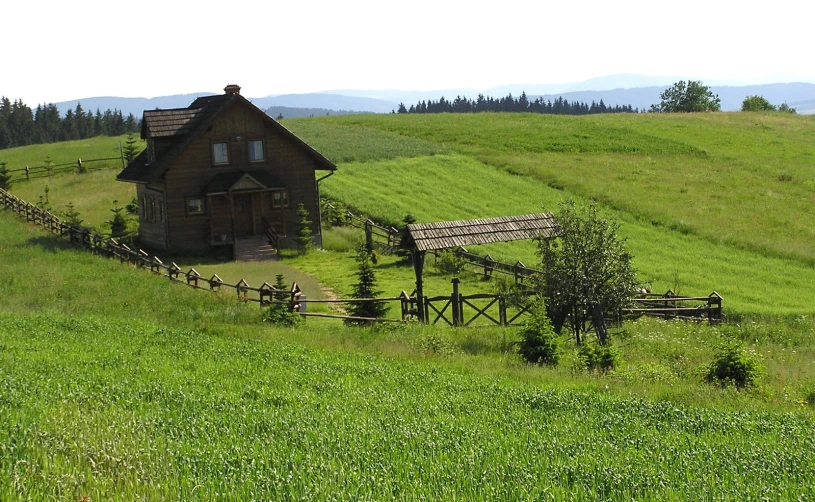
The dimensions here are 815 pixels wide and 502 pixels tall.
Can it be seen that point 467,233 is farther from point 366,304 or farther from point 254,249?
point 254,249

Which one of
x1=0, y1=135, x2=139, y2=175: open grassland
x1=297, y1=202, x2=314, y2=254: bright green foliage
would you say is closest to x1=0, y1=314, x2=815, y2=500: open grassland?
x1=297, y1=202, x2=314, y2=254: bright green foliage

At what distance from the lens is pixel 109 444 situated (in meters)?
10.1

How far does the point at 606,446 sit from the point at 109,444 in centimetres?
649

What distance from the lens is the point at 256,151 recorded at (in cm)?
4319

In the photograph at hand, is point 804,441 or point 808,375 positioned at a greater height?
point 804,441

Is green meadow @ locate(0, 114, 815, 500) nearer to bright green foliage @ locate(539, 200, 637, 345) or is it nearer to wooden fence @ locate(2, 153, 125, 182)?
bright green foliage @ locate(539, 200, 637, 345)

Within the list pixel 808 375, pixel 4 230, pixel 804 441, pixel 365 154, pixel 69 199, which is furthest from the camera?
pixel 365 154

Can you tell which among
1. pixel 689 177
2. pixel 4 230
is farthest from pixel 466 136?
pixel 4 230

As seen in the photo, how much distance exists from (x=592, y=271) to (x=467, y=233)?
495cm

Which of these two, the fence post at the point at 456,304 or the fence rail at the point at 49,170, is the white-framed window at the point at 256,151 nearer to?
the fence post at the point at 456,304

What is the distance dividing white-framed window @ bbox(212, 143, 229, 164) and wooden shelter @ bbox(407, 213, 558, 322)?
1887cm

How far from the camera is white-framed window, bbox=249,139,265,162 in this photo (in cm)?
4303

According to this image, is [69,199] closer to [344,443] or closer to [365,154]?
[365,154]

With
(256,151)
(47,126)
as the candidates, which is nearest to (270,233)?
(256,151)
